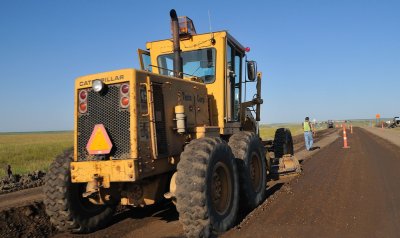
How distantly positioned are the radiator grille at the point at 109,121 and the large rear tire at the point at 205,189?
86cm

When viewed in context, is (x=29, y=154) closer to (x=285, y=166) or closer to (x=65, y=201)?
(x=285, y=166)

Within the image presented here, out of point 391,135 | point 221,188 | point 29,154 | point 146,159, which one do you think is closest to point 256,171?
point 221,188

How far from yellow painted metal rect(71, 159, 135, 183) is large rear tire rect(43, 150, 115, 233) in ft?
1.04

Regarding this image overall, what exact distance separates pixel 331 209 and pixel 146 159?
3051mm

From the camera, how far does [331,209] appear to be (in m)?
6.23

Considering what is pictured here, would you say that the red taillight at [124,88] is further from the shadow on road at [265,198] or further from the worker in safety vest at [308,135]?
the worker in safety vest at [308,135]

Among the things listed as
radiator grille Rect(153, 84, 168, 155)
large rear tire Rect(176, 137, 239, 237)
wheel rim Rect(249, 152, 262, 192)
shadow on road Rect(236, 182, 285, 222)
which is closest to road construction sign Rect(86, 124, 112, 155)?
radiator grille Rect(153, 84, 168, 155)

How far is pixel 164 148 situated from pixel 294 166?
204 inches

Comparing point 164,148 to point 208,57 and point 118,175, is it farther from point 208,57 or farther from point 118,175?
point 208,57

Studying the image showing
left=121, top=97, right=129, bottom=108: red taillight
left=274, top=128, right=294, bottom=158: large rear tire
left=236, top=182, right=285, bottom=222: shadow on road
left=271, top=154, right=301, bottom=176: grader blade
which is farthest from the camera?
left=274, top=128, right=294, bottom=158: large rear tire

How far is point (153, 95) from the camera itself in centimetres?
562

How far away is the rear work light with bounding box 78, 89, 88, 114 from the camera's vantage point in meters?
5.70

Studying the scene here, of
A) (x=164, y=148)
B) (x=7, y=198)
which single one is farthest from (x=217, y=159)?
(x=7, y=198)

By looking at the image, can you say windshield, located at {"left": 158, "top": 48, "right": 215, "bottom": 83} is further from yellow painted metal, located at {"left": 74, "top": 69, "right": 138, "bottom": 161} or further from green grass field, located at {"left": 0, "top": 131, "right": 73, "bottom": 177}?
green grass field, located at {"left": 0, "top": 131, "right": 73, "bottom": 177}
